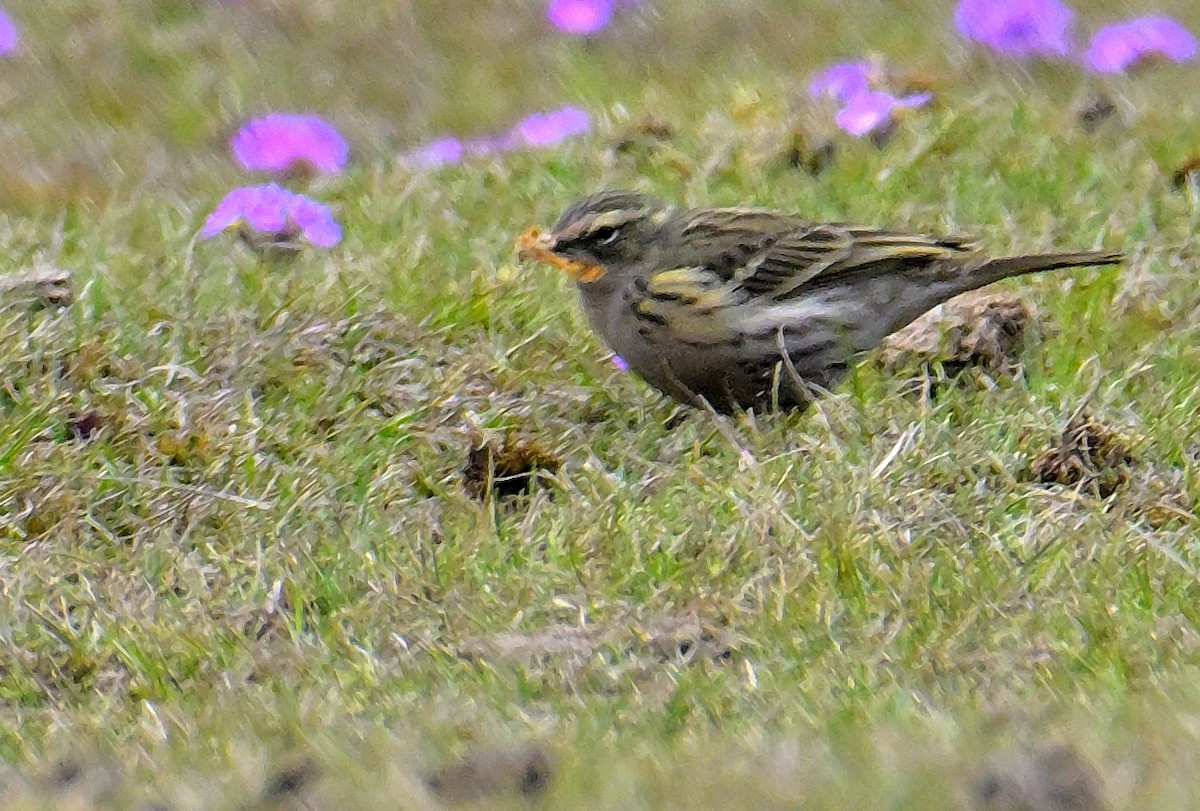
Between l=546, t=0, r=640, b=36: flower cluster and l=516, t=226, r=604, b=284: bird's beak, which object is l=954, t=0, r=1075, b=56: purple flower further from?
l=516, t=226, r=604, b=284: bird's beak

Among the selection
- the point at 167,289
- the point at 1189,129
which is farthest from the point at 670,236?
the point at 1189,129

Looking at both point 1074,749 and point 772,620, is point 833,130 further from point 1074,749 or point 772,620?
point 1074,749

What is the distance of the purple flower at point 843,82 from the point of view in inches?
311

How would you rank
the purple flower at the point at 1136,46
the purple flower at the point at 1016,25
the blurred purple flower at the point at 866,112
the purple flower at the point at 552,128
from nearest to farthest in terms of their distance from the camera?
the blurred purple flower at the point at 866,112 < the purple flower at the point at 552,128 < the purple flower at the point at 1136,46 < the purple flower at the point at 1016,25

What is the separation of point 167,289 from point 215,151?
9.12ft

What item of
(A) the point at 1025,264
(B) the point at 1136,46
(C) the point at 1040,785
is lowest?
(B) the point at 1136,46

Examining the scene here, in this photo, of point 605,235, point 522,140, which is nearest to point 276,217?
point 522,140

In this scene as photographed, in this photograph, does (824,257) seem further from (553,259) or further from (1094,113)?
(1094,113)

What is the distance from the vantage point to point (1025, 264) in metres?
5.55

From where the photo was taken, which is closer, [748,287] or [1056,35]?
[748,287]

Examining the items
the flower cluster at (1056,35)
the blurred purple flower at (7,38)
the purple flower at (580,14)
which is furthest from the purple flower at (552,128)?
the blurred purple flower at (7,38)

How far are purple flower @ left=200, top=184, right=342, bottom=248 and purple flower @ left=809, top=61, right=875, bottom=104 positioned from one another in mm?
1998

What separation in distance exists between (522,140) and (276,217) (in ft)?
4.23

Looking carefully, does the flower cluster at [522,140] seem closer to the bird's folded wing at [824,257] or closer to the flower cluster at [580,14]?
the flower cluster at [580,14]
